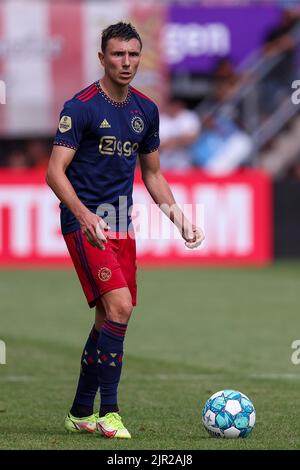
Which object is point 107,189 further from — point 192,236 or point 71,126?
point 192,236

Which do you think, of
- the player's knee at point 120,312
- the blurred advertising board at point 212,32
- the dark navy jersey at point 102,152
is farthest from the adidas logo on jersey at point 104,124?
the blurred advertising board at point 212,32

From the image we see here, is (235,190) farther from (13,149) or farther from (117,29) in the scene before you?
(117,29)

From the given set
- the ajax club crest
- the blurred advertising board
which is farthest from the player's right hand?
the blurred advertising board

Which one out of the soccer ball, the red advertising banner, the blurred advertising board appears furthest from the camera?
the blurred advertising board

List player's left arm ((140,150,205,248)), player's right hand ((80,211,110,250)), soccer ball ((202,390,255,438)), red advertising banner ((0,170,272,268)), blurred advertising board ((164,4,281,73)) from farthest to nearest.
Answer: blurred advertising board ((164,4,281,73)), red advertising banner ((0,170,272,268)), player's left arm ((140,150,205,248)), soccer ball ((202,390,255,438)), player's right hand ((80,211,110,250))

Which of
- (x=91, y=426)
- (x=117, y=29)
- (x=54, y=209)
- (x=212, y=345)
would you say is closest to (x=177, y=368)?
(x=212, y=345)

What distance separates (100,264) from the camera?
23.0ft

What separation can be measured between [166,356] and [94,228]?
4362 mm

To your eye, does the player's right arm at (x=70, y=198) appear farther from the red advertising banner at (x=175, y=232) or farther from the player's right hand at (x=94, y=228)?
the red advertising banner at (x=175, y=232)

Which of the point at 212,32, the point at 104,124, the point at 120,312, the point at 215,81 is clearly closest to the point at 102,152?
the point at 104,124

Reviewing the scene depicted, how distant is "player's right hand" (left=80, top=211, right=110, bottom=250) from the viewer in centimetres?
665

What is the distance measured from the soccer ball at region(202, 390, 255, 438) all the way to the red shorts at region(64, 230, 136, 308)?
0.80m

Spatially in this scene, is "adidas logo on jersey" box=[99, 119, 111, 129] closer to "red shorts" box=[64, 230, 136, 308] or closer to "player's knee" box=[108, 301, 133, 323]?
"red shorts" box=[64, 230, 136, 308]
